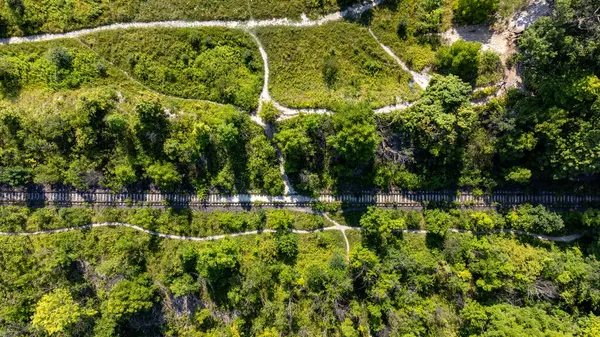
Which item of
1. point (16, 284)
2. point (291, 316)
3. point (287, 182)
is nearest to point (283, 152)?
point (287, 182)

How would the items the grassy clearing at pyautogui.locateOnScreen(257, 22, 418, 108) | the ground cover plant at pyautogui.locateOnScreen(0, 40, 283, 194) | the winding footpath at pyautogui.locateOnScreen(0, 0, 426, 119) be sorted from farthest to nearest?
the grassy clearing at pyautogui.locateOnScreen(257, 22, 418, 108), the winding footpath at pyautogui.locateOnScreen(0, 0, 426, 119), the ground cover plant at pyautogui.locateOnScreen(0, 40, 283, 194)

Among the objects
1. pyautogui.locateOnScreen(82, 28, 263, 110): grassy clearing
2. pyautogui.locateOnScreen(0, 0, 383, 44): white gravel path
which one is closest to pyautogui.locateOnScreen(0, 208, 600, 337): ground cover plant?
pyautogui.locateOnScreen(82, 28, 263, 110): grassy clearing

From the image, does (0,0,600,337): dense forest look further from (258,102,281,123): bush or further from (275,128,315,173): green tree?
(275,128,315,173): green tree

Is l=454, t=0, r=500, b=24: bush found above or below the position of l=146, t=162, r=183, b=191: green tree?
above

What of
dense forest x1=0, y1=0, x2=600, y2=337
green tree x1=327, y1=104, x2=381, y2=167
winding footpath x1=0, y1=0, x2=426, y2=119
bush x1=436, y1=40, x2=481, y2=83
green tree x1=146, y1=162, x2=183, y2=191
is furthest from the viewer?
winding footpath x1=0, y1=0, x2=426, y2=119

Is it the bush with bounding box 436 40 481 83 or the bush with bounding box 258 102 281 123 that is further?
the bush with bounding box 258 102 281 123

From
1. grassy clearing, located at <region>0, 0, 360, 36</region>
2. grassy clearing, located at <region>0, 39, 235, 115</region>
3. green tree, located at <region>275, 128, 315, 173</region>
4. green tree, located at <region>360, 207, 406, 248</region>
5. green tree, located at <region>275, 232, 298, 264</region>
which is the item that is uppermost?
grassy clearing, located at <region>0, 0, 360, 36</region>
